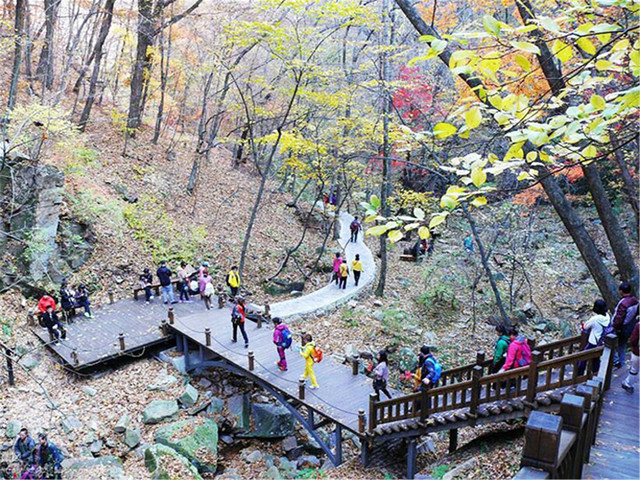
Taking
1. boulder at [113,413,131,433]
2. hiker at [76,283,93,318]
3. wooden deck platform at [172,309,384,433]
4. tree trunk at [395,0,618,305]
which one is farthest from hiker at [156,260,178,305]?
tree trunk at [395,0,618,305]

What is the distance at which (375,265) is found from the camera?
2445 cm

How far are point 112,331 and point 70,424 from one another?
3.74 m

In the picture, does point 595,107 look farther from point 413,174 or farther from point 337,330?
point 413,174

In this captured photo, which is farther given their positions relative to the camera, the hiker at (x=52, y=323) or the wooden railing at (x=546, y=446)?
the hiker at (x=52, y=323)

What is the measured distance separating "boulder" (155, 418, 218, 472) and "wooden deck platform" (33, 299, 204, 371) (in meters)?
2.63

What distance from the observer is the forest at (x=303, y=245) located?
564 centimetres

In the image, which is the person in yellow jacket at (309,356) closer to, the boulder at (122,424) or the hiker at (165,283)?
the boulder at (122,424)

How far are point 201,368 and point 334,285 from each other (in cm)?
747

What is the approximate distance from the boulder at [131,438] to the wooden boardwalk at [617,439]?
10.4 m

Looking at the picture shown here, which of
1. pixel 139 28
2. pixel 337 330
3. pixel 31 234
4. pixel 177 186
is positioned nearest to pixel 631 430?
pixel 337 330

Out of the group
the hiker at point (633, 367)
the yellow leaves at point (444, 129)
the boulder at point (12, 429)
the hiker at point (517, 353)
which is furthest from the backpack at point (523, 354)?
the boulder at point (12, 429)

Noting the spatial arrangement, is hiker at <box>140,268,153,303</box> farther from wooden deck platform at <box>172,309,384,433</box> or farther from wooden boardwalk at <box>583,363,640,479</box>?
wooden boardwalk at <box>583,363,640,479</box>

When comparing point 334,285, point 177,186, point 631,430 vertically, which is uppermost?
point 177,186

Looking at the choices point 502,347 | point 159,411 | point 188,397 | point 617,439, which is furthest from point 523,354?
point 159,411
